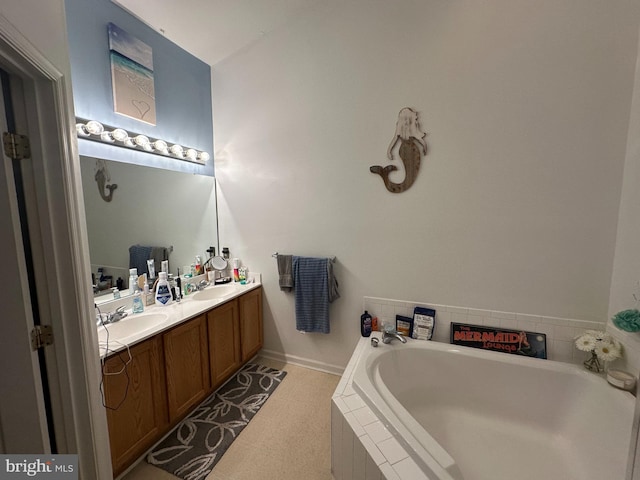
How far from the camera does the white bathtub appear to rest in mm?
1229

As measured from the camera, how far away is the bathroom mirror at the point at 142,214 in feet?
5.68

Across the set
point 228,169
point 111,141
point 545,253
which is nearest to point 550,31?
point 545,253

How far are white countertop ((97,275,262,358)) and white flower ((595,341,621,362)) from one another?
251 cm

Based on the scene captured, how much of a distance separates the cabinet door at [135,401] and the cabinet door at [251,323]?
0.79 m

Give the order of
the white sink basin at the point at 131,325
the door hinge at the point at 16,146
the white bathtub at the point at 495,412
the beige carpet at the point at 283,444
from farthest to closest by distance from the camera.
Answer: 1. the white sink basin at the point at 131,325
2. the beige carpet at the point at 283,444
3. the white bathtub at the point at 495,412
4. the door hinge at the point at 16,146

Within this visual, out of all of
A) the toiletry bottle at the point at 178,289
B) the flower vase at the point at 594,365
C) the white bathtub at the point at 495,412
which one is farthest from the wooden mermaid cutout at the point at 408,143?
the toiletry bottle at the point at 178,289

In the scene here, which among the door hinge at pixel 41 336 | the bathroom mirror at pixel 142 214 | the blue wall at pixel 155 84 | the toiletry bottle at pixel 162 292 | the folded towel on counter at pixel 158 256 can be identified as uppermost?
the blue wall at pixel 155 84

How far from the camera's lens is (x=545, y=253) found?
1.67 m

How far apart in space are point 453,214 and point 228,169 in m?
2.20

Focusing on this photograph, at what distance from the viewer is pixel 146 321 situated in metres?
1.78

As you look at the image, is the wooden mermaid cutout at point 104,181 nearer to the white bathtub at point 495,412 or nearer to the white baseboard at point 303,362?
the white baseboard at point 303,362

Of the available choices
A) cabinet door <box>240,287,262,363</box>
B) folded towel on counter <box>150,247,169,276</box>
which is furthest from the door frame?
cabinet door <box>240,287,262,363</box>

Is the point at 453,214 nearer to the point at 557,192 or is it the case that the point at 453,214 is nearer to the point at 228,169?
the point at 557,192

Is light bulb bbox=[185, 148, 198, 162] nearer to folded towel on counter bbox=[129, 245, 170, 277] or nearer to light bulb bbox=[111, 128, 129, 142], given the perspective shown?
light bulb bbox=[111, 128, 129, 142]
